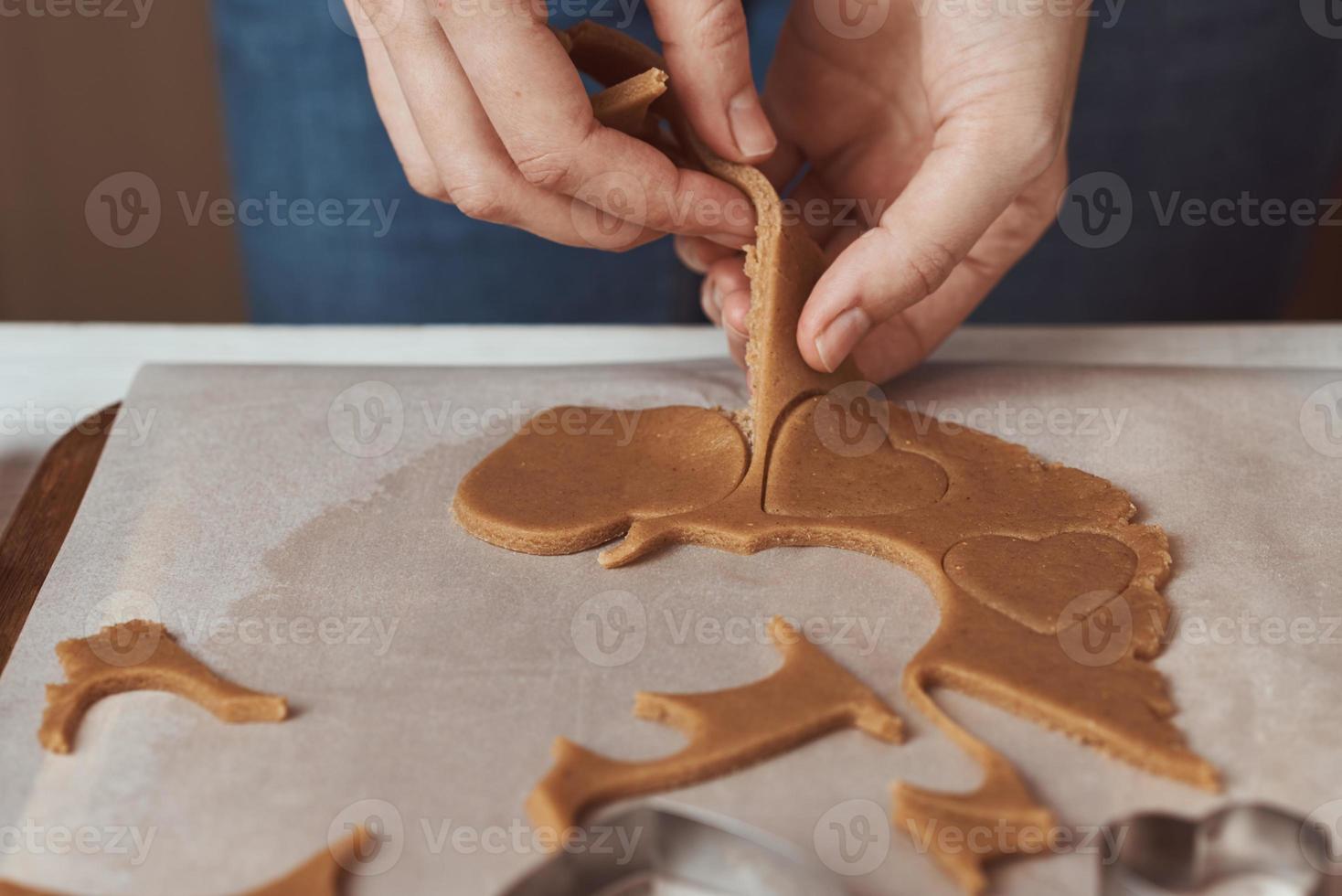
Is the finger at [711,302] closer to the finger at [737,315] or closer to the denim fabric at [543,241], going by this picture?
the finger at [737,315]

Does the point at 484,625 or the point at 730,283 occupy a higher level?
the point at 730,283

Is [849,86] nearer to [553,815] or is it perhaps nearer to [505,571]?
[505,571]

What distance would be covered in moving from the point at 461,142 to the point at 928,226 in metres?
0.65

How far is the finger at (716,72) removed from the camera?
5.49ft

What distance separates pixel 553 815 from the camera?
4.17 feet

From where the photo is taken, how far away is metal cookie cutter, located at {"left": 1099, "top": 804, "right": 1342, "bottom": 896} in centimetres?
120

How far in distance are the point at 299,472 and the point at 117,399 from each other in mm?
515

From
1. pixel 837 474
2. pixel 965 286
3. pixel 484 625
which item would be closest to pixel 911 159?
pixel 965 286

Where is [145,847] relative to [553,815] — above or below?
below

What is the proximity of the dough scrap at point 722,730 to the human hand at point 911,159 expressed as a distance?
0.56m

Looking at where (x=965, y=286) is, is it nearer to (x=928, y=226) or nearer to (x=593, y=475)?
(x=928, y=226)

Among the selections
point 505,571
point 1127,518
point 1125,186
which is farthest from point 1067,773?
point 1125,186

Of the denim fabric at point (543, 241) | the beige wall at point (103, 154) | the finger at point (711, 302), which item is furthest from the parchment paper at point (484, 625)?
the beige wall at point (103, 154)

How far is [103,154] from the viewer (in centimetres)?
375
